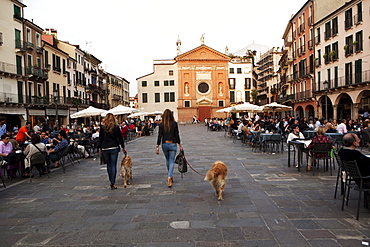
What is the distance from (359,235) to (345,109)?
28.6 metres

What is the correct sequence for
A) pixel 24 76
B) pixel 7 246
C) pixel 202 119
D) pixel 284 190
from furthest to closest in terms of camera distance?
pixel 202 119, pixel 24 76, pixel 284 190, pixel 7 246

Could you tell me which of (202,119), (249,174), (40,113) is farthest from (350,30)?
(202,119)

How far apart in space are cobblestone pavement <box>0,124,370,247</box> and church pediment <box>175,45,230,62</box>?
52.5 metres

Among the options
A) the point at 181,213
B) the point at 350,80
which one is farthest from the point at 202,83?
the point at 181,213

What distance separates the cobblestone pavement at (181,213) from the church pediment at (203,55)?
5246cm

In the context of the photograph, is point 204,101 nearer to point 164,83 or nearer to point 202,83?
point 202,83

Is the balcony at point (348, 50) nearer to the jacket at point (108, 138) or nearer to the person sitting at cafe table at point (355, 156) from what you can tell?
the person sitting at cafe table at point (355, 156)

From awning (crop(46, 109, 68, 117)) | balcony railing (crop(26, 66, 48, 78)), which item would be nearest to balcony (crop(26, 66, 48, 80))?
balcony railing (crop(26, 66, 48, 78))

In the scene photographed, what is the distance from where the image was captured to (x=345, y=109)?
2908 cm

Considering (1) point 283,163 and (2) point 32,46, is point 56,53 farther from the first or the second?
(1) point 283,163

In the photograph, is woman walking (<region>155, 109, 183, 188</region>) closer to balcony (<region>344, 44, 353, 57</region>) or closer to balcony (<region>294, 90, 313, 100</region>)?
balcony (<region>344, 44, 353, 57</region>)

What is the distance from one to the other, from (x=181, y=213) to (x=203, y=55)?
56.2 m

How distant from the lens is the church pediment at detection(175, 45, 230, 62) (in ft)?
192

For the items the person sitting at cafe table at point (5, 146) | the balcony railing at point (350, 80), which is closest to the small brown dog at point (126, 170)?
the person sitting at cafe table at point (5, 146)
